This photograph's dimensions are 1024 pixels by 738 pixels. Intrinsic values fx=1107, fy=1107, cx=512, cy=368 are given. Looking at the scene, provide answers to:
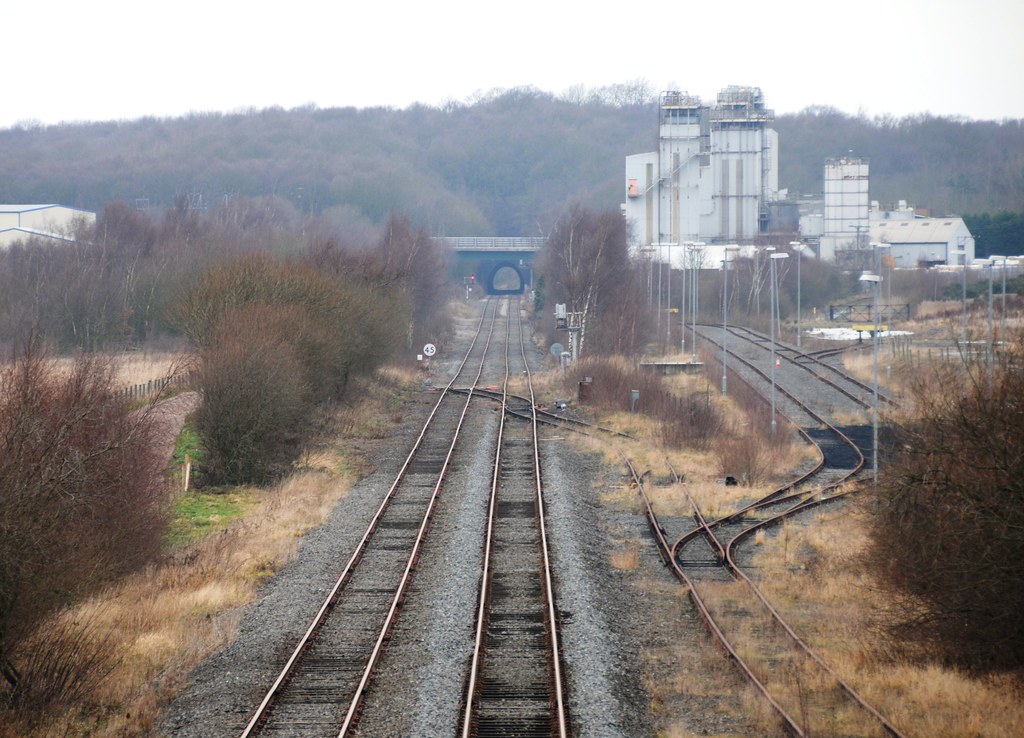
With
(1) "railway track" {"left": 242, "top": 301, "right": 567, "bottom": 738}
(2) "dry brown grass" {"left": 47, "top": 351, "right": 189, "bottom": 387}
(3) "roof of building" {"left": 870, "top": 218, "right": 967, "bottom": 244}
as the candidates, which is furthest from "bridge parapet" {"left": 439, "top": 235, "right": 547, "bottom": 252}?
(1) "railway track" {"left": 242, "top": 301, "right": 567, "bottom": 738}

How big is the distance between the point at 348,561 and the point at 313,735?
21.5 ft

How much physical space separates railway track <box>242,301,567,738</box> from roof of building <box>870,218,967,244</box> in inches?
3030

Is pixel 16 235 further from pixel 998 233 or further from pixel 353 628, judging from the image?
pixel 998 233

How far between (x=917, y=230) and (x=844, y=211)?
9734 millimetres

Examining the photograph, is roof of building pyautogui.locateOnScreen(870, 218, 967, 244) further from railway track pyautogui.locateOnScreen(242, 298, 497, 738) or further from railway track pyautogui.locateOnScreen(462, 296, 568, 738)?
railway track pyautogui.locateOnScreen(462, 296, 568, 738)

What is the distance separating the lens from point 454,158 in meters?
163

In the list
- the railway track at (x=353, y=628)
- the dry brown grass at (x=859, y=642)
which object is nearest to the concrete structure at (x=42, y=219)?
the railway track at (x=353, y=628)

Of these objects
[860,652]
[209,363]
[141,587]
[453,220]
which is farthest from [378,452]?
[453,220]

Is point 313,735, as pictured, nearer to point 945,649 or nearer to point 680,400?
point 945,649

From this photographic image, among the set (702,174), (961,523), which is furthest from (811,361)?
(702,174)

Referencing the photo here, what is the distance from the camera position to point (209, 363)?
77.6ft

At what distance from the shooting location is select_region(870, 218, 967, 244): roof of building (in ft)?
Result: 297

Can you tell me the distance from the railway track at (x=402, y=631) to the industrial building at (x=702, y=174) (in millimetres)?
65622

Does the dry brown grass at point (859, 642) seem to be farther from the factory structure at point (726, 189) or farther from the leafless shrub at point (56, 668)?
the factory structure at point (726, 189)
